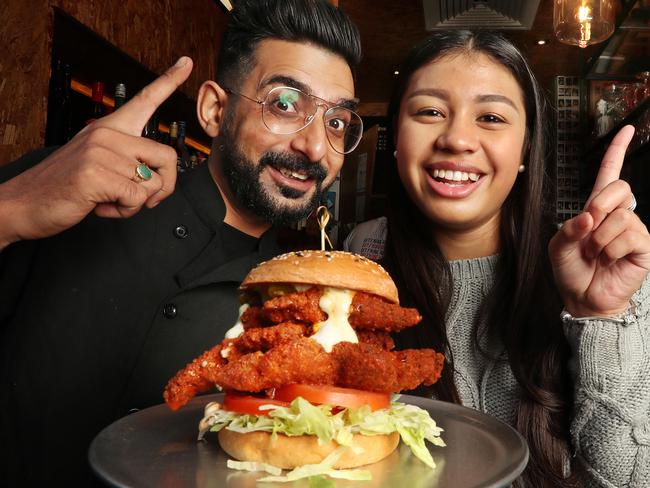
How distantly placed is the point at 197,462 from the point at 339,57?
5.30 feet

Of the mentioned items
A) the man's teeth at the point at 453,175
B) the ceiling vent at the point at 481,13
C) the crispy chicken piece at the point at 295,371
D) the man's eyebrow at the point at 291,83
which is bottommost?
the crispy chicken piece at the point at 295,371

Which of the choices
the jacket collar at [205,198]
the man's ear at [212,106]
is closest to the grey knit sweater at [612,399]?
the jacket collar at [205,198]

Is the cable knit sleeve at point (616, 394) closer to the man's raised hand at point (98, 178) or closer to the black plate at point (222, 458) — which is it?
the black plate at point (222, 458)

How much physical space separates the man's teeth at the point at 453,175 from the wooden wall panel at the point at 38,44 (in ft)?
6.19

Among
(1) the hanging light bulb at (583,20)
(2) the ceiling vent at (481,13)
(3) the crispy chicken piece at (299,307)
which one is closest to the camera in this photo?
(3) the crispy chicken piece at (299,307)

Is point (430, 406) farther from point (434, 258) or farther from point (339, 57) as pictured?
point (339, 57)

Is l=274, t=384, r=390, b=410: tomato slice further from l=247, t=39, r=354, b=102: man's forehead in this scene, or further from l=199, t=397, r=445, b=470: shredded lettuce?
l=247, t=39, r=354, b=102: man's forehead

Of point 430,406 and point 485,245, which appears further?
point 485,245

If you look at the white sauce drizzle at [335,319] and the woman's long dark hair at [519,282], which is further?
the woman's long dark hair at [519,282]

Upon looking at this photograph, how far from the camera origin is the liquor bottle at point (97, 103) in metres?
3.23

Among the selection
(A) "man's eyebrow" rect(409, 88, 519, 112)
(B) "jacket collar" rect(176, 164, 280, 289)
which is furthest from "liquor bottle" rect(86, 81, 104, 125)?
(A) "man's eyebrow" rect(409, 88, 519, 112)

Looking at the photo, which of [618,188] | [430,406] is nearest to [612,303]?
[618,188]

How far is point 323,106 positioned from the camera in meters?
2.21

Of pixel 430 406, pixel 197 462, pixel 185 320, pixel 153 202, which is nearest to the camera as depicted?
pixel 197 462
